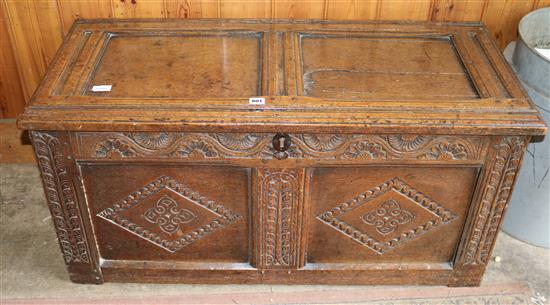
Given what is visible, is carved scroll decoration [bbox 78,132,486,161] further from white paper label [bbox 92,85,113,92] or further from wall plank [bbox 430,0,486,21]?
wall plank [bbox 430,0,486,21]

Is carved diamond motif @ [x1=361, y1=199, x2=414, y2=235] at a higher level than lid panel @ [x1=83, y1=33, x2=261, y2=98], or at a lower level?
lower

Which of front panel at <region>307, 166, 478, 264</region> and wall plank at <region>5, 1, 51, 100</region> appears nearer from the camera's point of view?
front panel at <region>307, 166, 478, 264</region>

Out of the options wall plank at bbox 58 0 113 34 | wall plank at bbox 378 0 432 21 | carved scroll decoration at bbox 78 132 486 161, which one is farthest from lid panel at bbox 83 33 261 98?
wall plank at bbox 378 0 432 21

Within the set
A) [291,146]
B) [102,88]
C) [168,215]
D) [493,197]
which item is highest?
[102,88]

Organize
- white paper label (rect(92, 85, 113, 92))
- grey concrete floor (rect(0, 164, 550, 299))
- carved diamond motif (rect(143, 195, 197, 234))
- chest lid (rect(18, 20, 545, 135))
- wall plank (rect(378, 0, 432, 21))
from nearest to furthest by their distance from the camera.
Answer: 1. chest lid (rect(18, 20, 545, 135))
2. white paper label (rect(92, 85, 113, 92))
3. carved diamond motif (rect(143, 195, 197, 234))
4. grey concrete floor (rect(0, 164, 550, 299))
5. wall plank (rect(378, 0, 432, 21))

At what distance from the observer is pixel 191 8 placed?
2174mm

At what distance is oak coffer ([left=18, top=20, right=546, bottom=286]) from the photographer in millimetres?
1619

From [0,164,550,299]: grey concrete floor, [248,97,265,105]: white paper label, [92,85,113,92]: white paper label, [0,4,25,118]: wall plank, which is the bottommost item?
[0,164,550,299]: grey concrete floor

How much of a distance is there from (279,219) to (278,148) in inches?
11.1

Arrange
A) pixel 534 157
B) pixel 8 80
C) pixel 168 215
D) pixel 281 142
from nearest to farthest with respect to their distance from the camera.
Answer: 1. pixel 281 142
2. pixel 168 215
3. pixel 534 157
4. pixel 8 80

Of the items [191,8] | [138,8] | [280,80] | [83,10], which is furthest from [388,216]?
[83,10]

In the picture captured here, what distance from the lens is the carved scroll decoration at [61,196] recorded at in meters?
1.66

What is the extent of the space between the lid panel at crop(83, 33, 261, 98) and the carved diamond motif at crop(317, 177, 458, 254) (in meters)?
0.47

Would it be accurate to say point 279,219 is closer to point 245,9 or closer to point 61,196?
point 61,196
